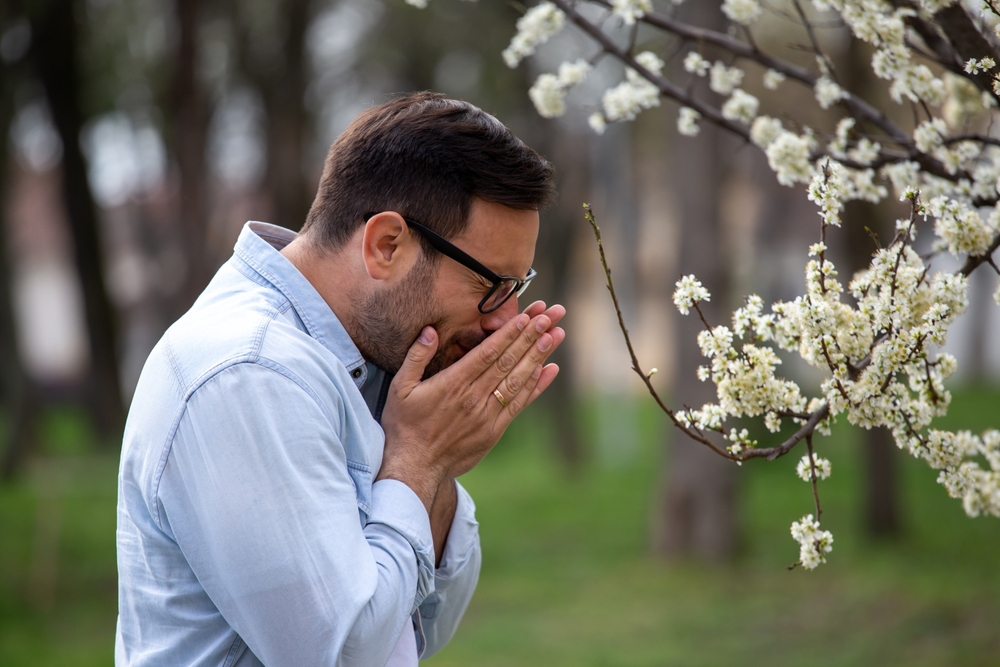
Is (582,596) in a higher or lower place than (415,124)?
lower

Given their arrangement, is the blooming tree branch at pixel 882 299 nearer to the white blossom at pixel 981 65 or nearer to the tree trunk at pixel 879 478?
the white blossom at pixel 981 65

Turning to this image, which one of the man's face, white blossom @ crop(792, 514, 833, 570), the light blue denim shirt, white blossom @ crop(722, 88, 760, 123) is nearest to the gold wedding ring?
the man's face

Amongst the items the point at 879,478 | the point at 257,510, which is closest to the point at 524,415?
the point at 879,478

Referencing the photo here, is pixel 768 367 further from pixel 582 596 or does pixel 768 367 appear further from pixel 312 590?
pixel 582 596

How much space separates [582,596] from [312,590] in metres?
6.30

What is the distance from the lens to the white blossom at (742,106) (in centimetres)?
Result: 295

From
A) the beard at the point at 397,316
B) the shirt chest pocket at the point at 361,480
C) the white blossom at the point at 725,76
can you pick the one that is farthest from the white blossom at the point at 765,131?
the shirt chest pocket at the point at 361,480

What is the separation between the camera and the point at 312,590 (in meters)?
1.55

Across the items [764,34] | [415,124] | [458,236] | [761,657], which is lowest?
[761,657]

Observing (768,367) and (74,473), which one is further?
(74,473)

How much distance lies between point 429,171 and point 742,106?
4.50 ft

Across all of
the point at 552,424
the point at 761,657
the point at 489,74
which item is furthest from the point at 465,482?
the point at 761,657

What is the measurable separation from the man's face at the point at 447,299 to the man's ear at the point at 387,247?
0.09ft

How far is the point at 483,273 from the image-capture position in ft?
6.64
